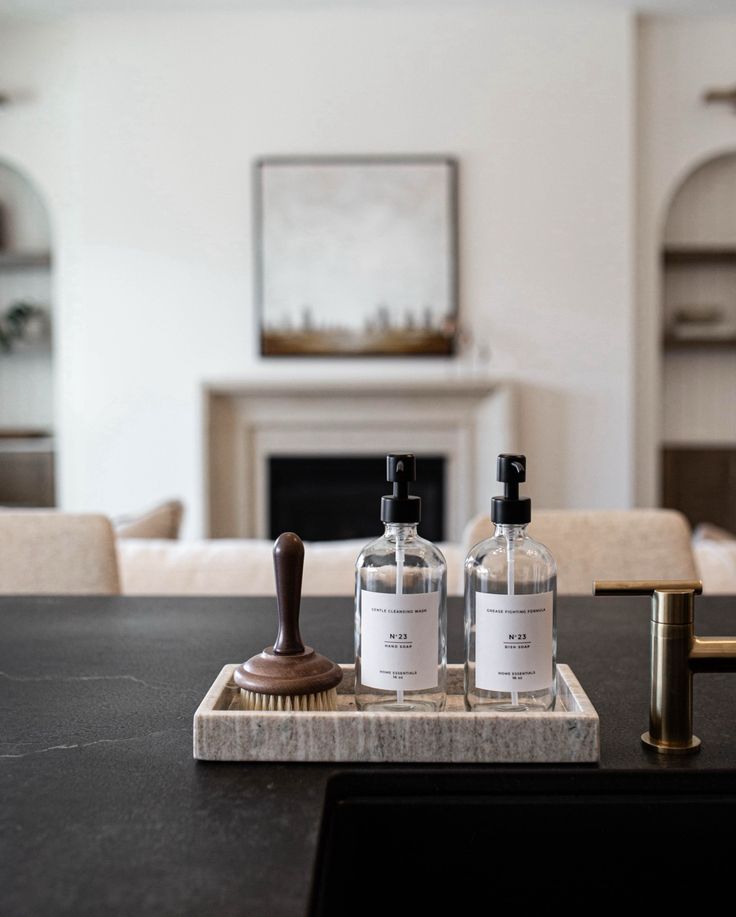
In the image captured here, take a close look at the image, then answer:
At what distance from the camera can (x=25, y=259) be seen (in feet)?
15.3

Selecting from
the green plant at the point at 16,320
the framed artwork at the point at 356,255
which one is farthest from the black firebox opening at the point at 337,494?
the green plant at the point at 16,320

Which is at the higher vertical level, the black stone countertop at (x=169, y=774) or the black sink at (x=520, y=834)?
the black stone countertop at (x=169, y=774)

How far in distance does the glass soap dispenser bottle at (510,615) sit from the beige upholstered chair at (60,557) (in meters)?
0.92

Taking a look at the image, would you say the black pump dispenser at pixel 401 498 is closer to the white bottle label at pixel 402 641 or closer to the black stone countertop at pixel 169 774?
the white bottle label at pixel 402 641

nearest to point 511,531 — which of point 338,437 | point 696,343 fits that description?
point 338,437

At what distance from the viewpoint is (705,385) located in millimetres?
4828

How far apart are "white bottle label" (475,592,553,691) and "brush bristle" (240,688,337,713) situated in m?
0.13

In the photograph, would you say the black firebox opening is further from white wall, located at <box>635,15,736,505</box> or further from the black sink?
the black sink

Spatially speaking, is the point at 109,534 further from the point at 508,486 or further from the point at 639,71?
the point at 639,71

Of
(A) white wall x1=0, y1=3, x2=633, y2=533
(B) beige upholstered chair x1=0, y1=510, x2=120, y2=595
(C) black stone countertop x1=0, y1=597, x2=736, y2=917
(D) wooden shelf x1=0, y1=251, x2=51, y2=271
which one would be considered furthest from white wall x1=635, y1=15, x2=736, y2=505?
(C) black stone countertop x1=0, y1=597, x2=736, y2=917

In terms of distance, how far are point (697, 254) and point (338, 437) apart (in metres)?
1.99

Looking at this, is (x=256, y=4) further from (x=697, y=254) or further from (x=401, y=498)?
(x=401, y=498)

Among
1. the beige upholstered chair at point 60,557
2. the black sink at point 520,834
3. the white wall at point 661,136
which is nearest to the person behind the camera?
the black sink at point 520,834

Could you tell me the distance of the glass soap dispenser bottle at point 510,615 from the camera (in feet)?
2.46
